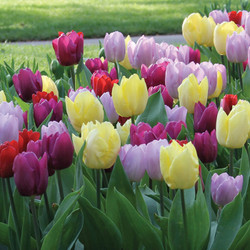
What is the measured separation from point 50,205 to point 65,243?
0.82 ft

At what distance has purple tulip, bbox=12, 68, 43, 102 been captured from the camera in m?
2.24

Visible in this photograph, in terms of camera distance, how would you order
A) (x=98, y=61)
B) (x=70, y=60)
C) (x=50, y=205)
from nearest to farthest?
(x=50, y=205) < (x=70, y=60) < (x=98, y=61)

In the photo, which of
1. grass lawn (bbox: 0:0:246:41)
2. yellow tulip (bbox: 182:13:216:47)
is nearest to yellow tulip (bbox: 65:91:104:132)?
yellow tulip (bbox: 182:13:216:47)

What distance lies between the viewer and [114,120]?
200 centimetres

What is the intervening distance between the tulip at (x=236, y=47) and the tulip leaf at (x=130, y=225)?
1272mm

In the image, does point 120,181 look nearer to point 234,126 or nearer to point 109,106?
point 234,126

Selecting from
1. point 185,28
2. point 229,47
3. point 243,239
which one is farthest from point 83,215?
point 185,28

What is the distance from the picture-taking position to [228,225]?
1373 mm

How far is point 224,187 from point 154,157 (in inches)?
7.4

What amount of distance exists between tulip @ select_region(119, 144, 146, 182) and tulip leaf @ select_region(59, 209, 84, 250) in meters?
0.19

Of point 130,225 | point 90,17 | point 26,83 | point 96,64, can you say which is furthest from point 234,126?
point 90,17

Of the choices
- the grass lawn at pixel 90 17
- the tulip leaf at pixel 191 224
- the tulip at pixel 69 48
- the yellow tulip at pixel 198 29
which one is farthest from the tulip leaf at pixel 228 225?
the grass lawn at pixel 90 17

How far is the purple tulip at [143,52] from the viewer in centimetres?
252

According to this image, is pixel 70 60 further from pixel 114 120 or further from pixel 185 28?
pixel 185 28
